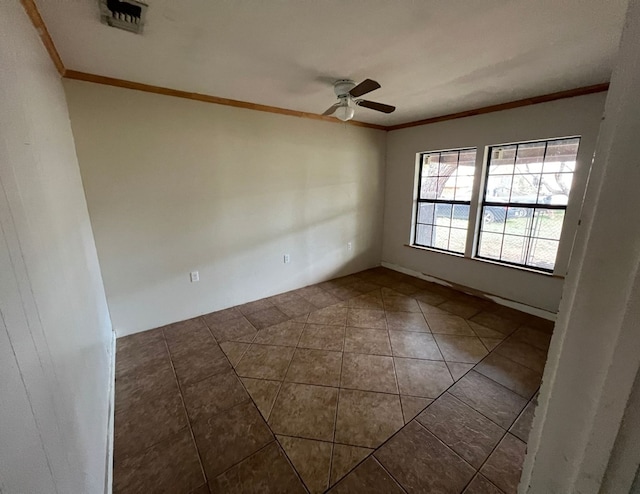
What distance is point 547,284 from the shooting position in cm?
299

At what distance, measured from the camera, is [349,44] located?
1778mm

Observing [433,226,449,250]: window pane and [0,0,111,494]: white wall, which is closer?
[0,0,111,494]: white wall

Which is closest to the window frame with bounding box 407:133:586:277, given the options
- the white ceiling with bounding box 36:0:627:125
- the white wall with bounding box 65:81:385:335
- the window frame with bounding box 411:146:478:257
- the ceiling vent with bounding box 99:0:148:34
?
the window frame with bounding box 411:146:478:257

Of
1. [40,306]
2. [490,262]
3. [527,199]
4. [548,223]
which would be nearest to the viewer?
[40,306]

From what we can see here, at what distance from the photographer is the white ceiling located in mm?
1447

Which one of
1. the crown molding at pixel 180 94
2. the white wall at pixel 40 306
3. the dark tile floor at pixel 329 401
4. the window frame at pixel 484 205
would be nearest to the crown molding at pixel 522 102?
the window frame at pixel 484 205

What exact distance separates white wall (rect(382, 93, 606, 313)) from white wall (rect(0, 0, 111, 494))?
155 inches

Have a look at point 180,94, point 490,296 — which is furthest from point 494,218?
point 180,94

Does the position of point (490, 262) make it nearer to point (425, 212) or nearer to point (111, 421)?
point (425, 212)

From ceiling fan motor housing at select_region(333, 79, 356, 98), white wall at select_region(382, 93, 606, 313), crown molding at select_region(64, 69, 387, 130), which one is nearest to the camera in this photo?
crown molding at select_region(64, 69, 387, 130)

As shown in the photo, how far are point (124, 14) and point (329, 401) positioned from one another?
2.68 meters

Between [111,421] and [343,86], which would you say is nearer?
[111,421]

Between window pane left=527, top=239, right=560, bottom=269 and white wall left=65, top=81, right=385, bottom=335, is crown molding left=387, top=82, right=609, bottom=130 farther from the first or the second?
window pane left=527, top=239, right=560, bottom=269

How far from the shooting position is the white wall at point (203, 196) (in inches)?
95.4
